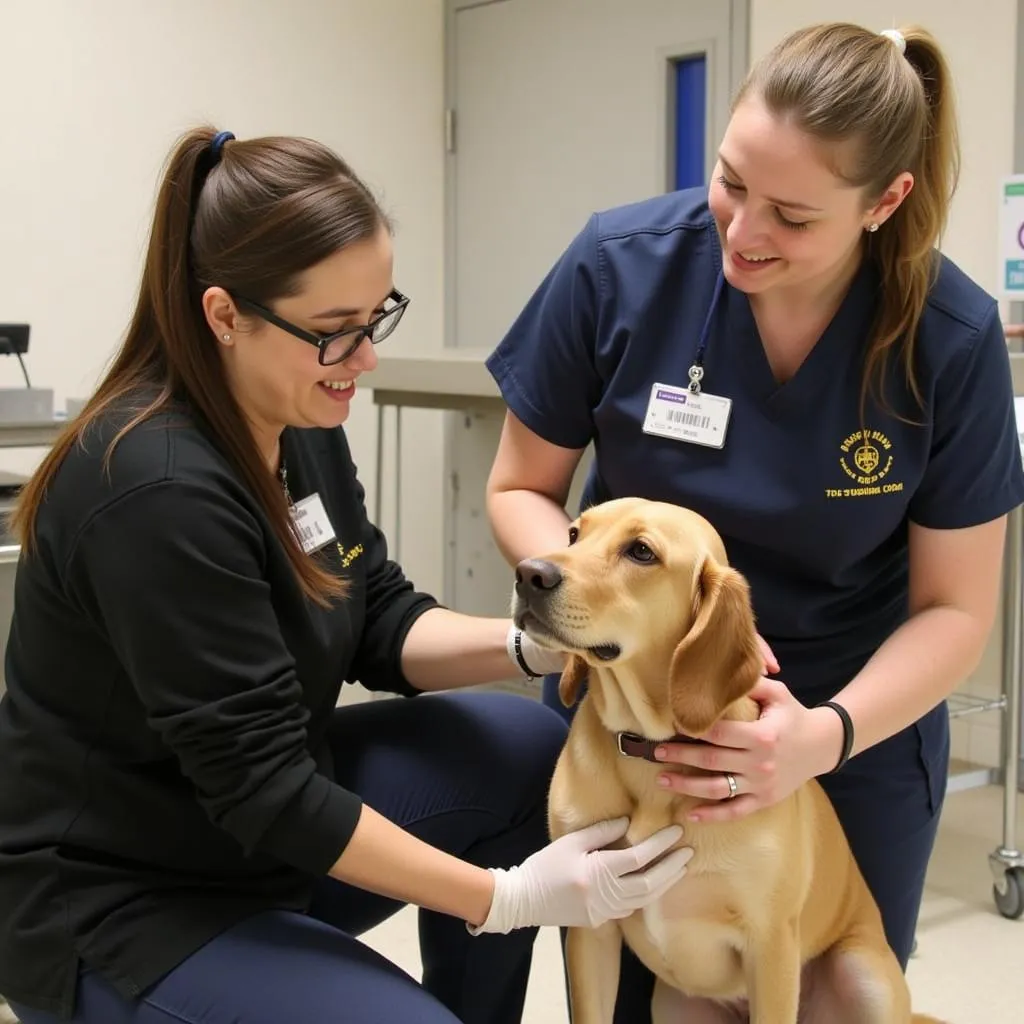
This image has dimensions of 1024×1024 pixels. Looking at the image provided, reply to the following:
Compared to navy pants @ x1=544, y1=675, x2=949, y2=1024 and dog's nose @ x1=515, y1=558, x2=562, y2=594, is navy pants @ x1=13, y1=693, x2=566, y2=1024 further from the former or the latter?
dog's nose @ x1=515, y1=558, x2=562, y2=594

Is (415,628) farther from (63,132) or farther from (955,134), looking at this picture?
(63,132)

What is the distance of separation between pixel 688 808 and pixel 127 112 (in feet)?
9.22

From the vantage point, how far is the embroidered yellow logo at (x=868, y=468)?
55.1 inches

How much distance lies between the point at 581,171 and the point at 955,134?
8.49 feet

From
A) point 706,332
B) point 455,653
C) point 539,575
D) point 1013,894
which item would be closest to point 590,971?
point 455,653

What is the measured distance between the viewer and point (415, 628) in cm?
161

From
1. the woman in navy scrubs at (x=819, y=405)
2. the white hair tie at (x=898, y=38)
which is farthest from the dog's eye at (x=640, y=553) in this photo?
the white hair tie at (x=898, y=38)

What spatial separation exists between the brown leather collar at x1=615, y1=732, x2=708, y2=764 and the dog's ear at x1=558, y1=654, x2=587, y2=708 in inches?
4.0

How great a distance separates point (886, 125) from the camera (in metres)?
1.24

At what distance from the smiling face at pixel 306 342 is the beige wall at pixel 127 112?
2183 mm

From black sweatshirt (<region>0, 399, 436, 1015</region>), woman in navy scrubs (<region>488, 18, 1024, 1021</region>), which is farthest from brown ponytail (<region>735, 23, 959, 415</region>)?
black sweatshirt (<region>0, 399, 436, 1015</region>)

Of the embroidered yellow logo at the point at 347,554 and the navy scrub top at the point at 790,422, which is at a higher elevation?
the navy scrub top at the point at 790,422

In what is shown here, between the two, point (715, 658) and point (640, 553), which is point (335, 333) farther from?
point (715, 658)

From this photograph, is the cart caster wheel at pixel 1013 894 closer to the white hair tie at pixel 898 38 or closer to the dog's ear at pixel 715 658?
the dog's ear at pixel 715 658
